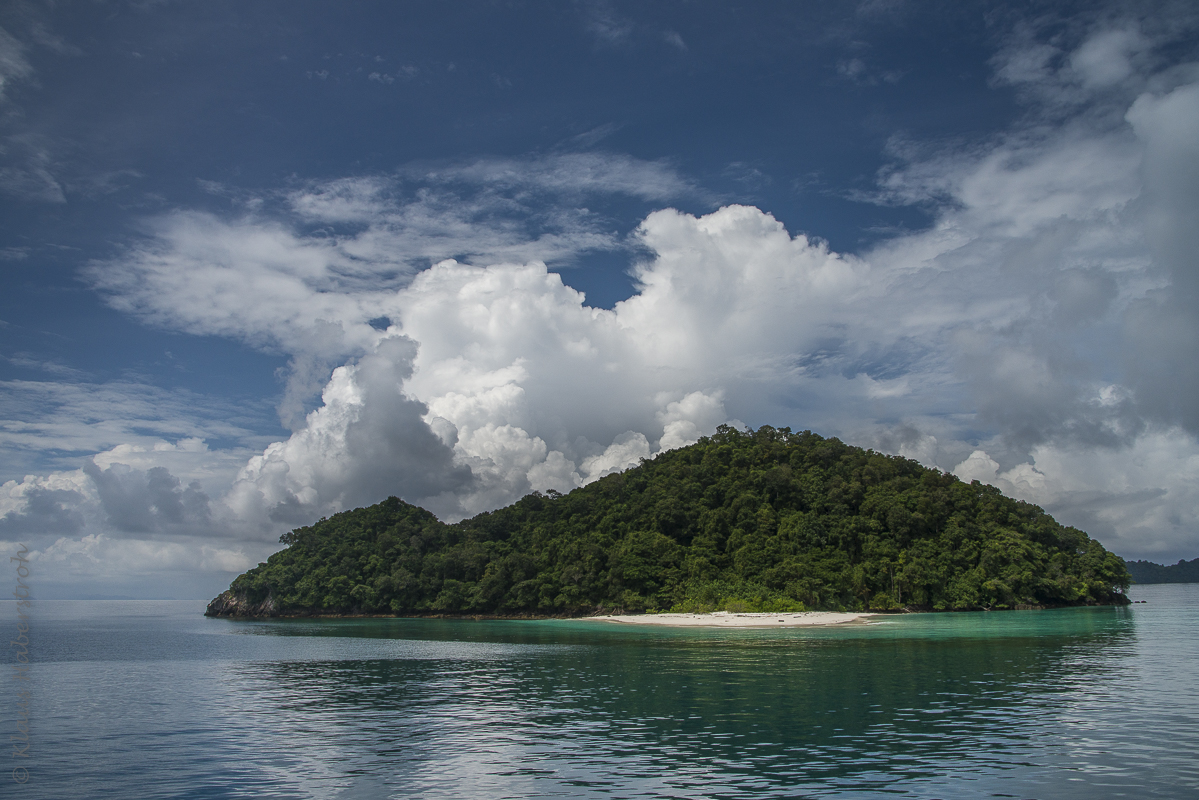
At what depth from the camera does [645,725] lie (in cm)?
2227

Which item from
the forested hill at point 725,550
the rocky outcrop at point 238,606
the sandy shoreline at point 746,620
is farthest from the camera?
the rocky outcrop at point 238,606

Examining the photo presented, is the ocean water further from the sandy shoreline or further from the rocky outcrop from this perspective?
the rocky outcrop

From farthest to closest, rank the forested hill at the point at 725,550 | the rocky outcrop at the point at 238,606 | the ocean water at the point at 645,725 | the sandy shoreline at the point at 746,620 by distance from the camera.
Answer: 1. the rocky outcrop at the point at 238,606
2. the forested hill at the point at 725,550
3. the sandy shoreline at the point at 746,620
4. the ocean water at the point at 645,725

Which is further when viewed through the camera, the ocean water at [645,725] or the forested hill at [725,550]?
the forested hill at [725,550]

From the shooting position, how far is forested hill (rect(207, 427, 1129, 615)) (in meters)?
93.0

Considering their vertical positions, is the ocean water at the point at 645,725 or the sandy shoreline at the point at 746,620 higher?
the ocean water at the point at 645,725

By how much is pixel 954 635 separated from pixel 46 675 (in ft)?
188

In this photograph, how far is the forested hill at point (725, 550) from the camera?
9300 cm

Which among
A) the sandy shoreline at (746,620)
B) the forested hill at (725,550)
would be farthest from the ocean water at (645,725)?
the forested hill at (725,550)

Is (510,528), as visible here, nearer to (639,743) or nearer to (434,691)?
(434,691)

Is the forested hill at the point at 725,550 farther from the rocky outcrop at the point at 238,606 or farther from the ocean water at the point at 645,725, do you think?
the ocean water at the point at 645,725

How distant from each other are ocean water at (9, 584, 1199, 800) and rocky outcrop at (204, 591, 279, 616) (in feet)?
311

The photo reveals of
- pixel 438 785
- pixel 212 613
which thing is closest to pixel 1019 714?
pixel 438 785

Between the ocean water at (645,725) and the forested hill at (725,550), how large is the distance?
162 feet
